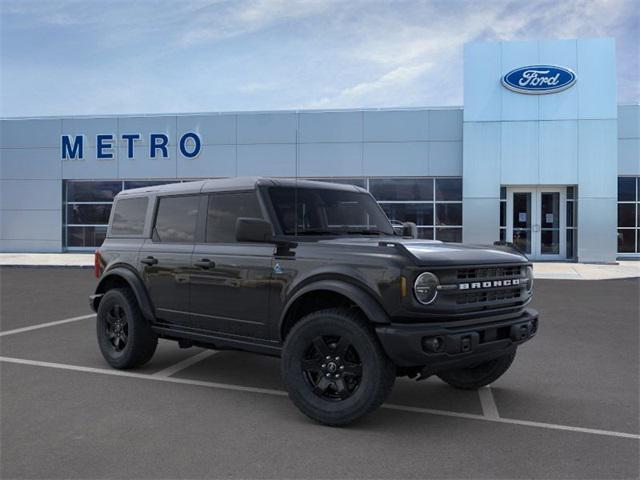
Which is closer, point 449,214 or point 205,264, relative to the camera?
point 205,264

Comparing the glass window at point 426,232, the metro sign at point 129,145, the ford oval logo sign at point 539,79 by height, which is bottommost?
the glass window at point 426,232

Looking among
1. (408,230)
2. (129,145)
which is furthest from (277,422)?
(129,145)

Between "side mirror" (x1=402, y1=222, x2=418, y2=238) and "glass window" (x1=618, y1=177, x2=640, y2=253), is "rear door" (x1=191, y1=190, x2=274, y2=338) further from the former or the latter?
"glass window" (x1=618, y1=177, x2=640, y2=253)

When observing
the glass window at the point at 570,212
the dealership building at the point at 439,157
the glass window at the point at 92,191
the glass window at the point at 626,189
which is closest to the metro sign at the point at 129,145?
the dealership building at the point at 439,157

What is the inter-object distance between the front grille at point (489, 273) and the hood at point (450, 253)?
0.20 ft

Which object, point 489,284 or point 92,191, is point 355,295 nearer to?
point 489,284

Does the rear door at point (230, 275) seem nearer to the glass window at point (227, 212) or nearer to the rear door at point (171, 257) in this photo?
the glass window at point (227, 212)

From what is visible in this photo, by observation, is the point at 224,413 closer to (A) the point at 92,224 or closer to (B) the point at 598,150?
(B) the point at 598,150

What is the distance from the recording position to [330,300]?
499 centimetres

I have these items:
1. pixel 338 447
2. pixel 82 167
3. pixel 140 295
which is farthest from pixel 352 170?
pixel 338 447

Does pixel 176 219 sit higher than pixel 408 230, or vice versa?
pixel 176 219

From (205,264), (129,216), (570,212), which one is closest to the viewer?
(205,264)

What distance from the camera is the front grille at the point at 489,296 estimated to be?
183 inches

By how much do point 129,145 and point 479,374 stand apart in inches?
899
